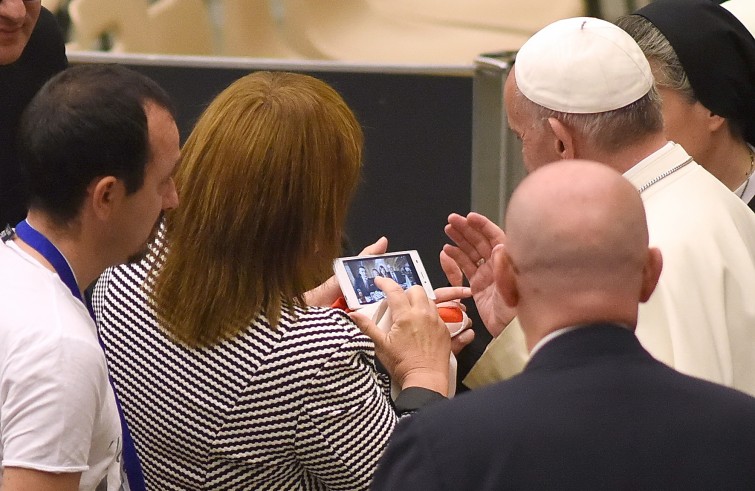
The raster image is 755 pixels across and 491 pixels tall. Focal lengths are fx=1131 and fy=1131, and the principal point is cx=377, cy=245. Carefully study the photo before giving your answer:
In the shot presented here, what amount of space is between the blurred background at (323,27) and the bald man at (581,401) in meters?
3.07

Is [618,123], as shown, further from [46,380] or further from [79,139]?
[46,380]

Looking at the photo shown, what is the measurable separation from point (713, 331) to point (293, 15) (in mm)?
2880

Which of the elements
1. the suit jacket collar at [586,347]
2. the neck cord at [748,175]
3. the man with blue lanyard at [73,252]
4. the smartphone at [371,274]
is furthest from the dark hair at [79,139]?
the neck cord at [748,175]

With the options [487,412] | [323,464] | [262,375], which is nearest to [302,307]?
[262,375]

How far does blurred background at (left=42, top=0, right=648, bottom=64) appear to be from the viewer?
4.55 meters

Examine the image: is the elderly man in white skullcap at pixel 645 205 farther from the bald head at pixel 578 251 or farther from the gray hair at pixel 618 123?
the bald head at pixel 578 251

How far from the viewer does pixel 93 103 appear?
1865mm

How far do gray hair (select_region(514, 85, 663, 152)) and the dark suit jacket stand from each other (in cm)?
94

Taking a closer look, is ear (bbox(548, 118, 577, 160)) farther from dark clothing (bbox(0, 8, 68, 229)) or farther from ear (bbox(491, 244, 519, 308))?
dark clothing (bbox(0, 8, 68, 229))

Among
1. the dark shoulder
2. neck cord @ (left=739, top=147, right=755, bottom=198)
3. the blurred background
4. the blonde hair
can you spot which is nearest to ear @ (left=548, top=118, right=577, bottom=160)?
the blonde hair

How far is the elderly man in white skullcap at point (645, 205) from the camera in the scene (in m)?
2.16

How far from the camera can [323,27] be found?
15.1 feet

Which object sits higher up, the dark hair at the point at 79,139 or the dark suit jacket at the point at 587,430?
the dark hair at the point at 79,139

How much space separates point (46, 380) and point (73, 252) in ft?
0.88
